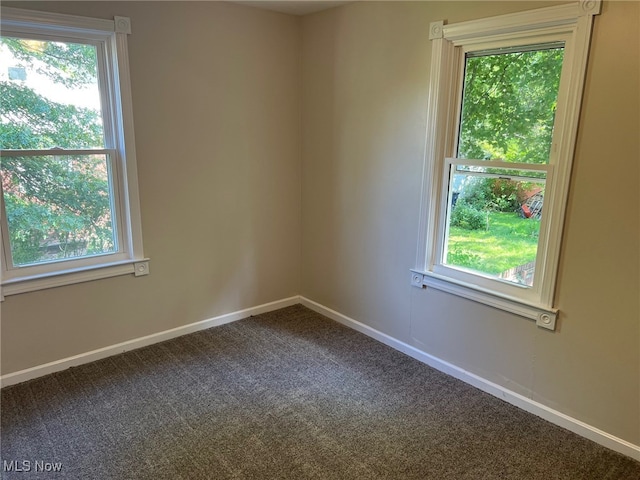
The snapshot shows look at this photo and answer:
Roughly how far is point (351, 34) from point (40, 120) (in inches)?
82.0

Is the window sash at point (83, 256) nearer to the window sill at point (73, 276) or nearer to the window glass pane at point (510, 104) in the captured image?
the window sill at point (73, 276)

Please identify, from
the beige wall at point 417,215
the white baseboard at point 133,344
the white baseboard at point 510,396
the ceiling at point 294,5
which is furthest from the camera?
the ceiling at point 294,5

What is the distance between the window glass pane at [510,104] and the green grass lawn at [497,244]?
350 mm

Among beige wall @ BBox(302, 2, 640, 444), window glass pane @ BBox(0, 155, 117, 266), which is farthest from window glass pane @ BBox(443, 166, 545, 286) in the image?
window glass pane @ BBox(0, 155, 117, 266)

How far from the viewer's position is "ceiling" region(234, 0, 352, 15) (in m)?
3.04

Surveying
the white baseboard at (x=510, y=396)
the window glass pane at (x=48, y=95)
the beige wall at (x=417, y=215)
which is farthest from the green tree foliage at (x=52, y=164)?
the white baseboard at (x=510, y=396)

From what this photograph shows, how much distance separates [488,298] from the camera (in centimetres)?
256

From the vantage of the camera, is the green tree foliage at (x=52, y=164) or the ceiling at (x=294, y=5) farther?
the ceiling at (x=294, y=5)

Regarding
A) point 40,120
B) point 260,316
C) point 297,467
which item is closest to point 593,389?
point 297,467

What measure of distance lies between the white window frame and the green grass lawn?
0.19ft

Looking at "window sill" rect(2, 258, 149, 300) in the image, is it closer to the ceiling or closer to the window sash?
the window sash

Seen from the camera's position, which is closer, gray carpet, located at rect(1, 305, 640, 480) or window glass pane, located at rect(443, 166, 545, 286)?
gray carpet, located at rect(1, 305, 640, 480)

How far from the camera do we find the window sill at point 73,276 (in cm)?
259

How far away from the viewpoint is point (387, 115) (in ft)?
9.70
